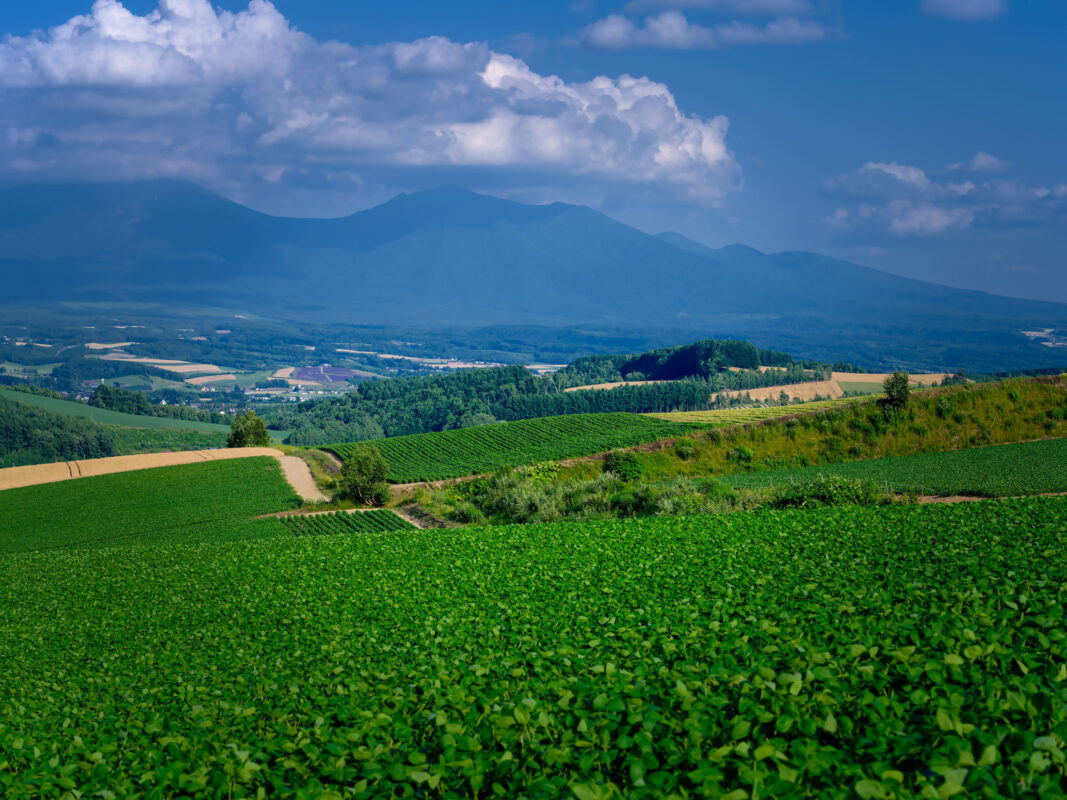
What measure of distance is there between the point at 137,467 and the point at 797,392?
118 metres

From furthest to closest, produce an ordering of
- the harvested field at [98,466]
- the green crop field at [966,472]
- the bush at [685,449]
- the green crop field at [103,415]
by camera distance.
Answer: the green crop field at [103,415]
the harvested field at [98,466]
the bush at [685,449]
the green crop field at [966,472]

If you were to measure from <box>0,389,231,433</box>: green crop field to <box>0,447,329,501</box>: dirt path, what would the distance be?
244 feet

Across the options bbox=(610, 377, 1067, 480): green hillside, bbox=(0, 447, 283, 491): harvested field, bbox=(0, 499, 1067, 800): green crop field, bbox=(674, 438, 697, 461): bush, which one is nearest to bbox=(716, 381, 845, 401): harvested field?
bbox=(674, 438, 697, 461): bush

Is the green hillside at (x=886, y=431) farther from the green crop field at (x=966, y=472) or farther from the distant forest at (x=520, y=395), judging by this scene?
the distant forest at (x=520, y=395)

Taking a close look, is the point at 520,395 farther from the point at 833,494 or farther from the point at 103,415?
the point at 833,494

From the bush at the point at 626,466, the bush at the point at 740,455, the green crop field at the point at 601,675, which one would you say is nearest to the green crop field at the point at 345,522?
the bush at the point at 626,466

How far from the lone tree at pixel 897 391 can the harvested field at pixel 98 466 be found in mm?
51729

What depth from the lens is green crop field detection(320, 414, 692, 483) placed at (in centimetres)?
5884

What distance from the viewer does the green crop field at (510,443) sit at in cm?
5884

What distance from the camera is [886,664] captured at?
7.62 metres

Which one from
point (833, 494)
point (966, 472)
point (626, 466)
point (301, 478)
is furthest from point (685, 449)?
point (301, 478)

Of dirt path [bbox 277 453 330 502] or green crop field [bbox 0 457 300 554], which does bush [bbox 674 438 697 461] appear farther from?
green crop field [bbox 0 457 300 554]

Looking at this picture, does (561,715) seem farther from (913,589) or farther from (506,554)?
(506,554)

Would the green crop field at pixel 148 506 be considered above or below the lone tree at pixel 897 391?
below
